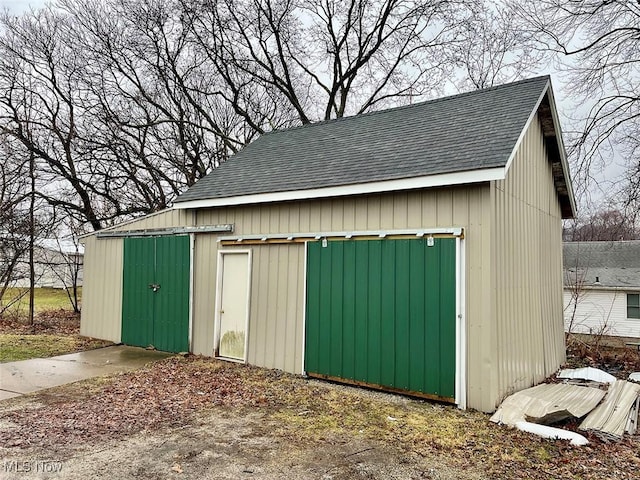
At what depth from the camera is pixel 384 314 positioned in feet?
18.9

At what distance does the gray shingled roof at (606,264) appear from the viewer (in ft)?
69.7

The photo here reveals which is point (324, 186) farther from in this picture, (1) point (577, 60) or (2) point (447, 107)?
(1) point (577, 60)

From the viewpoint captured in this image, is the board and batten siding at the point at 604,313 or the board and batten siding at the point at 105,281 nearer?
the board and batten siding at the point at 105,281

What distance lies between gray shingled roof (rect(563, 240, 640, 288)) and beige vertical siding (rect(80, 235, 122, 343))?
19439 millimetres

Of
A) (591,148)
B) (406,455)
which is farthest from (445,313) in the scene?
(591,148)

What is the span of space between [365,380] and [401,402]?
65cm

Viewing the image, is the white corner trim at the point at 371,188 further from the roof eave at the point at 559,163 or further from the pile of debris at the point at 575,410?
the roof eave at the point at 559,163

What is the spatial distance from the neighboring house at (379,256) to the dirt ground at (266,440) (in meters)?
0.75

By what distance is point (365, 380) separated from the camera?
5.84 m

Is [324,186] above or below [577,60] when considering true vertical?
below

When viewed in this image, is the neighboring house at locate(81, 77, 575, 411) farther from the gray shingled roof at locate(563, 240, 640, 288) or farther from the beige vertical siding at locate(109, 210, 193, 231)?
the gray shingled roof at locate(563, 240, 640, 288)

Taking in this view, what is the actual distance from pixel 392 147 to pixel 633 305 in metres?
20.3

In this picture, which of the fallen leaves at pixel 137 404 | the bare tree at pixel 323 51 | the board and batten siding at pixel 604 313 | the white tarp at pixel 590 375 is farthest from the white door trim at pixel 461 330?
the board and batten siding at pixel 604 313
